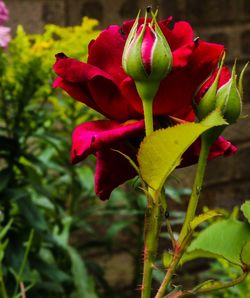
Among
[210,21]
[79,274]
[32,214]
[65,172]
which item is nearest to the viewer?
[32,214]

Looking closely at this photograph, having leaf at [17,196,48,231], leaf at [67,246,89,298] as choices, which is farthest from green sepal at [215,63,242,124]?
leaf at [67,246,89,298]

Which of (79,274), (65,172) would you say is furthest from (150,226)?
(65,172)

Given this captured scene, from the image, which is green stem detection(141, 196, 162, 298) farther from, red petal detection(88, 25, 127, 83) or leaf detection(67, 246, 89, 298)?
leaf detection(67, 246, 89, 298)

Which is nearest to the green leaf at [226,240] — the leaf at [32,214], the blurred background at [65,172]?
the blurred background at [65,172]

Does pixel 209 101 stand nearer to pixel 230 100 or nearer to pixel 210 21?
pixel 230 100

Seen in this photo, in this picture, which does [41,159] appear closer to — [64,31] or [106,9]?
[64,31]

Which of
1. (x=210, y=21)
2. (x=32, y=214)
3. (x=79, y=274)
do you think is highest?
(x=210, y=21)

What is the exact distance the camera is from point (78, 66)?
39cm

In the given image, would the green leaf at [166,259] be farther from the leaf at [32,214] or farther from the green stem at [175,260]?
the leaf at [32,214]

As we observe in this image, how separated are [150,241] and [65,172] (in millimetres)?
1466

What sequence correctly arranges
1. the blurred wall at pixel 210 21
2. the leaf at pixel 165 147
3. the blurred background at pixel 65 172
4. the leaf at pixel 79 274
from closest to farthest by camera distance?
the leaf at pixel 165 147 → the blurred background at pixel 65 172 → the leaf at pixel 79 274 → the blurred wall at pixel 210 21

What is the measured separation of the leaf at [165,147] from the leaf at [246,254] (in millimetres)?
52

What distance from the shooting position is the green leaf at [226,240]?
1.33 feet

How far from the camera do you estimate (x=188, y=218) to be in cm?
37
